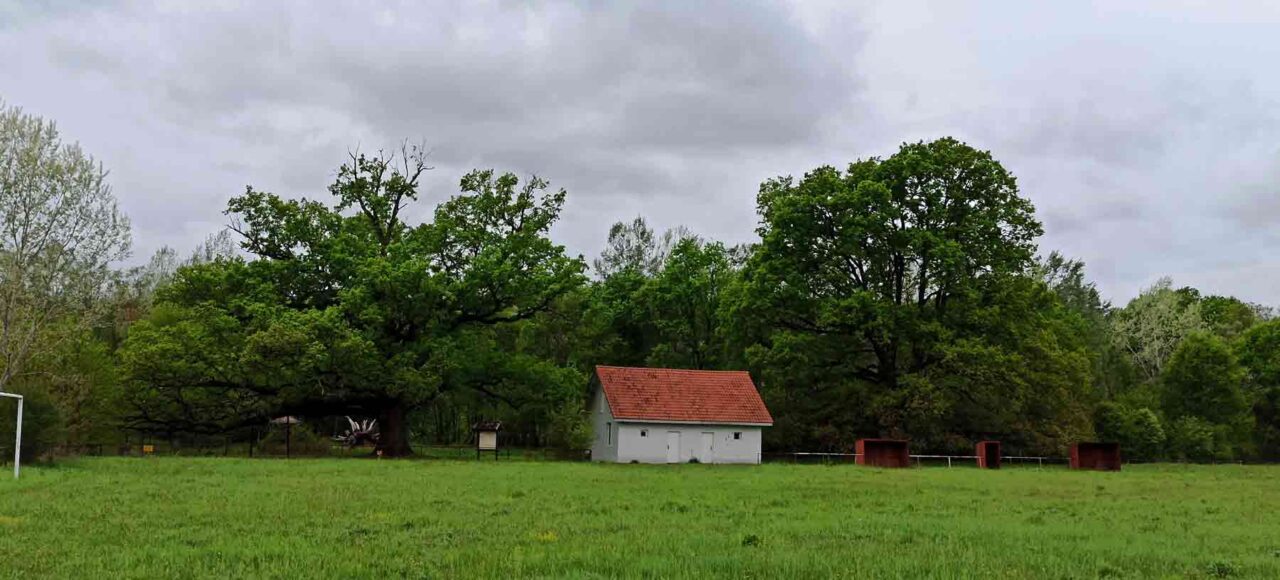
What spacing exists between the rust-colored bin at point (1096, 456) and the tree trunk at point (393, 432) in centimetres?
3063

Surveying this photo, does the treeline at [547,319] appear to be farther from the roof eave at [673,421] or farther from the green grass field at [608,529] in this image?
the green grass field at [608,529]

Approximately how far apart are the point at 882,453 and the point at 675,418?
9.62 metres

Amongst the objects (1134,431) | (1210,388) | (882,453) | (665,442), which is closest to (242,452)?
(665,442)

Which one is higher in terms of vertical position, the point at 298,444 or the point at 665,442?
the point at 665,442

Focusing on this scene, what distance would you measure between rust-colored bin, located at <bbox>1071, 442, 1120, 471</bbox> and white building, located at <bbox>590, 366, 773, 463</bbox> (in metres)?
13.8

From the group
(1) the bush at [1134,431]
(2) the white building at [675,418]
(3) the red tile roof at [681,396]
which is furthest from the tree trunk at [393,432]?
(1) the bush at [1134,431]

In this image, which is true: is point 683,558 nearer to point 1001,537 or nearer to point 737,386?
point 1001,537

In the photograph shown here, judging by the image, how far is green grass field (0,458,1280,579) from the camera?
10594 millimetres

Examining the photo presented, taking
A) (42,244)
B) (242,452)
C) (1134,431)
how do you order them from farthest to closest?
(1134,431), (242,452), (42,244)

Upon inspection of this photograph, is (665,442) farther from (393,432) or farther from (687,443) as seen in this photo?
(393,432)

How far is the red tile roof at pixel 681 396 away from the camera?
45344 mm

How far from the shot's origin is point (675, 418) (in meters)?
45.2

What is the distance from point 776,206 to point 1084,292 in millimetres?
39746

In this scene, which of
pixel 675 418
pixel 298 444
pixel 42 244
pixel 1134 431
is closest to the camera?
pixel 42 244
